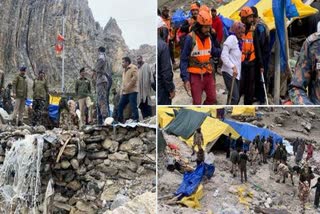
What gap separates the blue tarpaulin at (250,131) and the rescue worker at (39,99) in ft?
16.1

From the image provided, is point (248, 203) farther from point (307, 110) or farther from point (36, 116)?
point (36, 116)

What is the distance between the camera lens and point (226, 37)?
2451mm

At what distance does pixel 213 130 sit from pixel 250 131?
0.53 feet

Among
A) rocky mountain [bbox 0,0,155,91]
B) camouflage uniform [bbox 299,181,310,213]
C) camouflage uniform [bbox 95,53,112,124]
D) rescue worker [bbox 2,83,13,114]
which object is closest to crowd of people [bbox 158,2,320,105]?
camouflage uniform [bbox 299,181,310,213]

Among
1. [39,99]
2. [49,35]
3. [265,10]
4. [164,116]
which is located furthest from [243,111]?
[49,35]

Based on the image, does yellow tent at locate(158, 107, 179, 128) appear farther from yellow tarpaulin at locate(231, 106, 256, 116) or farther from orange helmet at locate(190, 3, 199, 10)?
orange helmet at locate(190, 3, 199, 10)

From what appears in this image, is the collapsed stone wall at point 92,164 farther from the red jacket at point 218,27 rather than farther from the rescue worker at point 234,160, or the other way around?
the rescue worker at point 234,160

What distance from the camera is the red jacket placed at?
247 centimetres

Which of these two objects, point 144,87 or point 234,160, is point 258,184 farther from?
point 144,87

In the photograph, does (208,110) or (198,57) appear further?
(198,57)

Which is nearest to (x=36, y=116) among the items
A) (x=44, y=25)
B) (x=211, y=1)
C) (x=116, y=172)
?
(x=116, y=172)

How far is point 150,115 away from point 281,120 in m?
3.65

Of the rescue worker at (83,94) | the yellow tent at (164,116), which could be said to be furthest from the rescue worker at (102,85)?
the yellow tent at (164,116)

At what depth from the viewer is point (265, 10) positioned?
262cm
